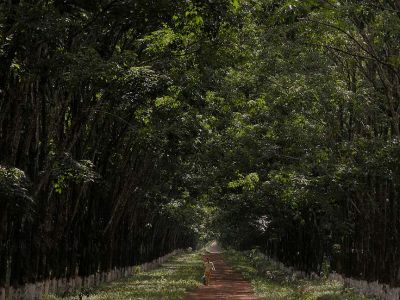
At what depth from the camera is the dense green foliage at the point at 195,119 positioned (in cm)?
1320

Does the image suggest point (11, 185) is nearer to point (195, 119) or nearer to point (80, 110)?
point (80, 110)

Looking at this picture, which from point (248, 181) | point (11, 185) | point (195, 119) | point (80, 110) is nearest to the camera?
point (11, 185)

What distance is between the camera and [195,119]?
79.1ft

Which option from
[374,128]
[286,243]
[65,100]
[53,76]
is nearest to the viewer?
[53,76]

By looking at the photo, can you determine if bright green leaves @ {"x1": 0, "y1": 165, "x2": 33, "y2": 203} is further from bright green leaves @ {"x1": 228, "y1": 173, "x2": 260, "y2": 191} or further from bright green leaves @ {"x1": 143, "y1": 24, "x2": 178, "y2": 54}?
bright green leaves @ {"x1": 228, "y1": 173, "x2": 260, "y2": 191}

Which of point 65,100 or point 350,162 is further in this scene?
point 350,162

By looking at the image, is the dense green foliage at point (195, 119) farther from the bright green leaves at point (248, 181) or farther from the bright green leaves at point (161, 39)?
the bright green leaves at point (248, 181)

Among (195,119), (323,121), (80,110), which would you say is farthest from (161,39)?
(323,121)

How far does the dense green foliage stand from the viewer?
13.2 metres

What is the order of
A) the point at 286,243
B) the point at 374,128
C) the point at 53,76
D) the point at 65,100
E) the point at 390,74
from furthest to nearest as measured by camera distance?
the point at 286,243, the point at 374,128, the point at 390,74, the point at 65,100, the point at 53,76

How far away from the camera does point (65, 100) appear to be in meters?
17.5

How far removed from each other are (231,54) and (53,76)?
7.59m

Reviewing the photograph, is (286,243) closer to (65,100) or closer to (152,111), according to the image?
(152,111)

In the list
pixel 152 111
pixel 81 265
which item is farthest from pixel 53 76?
pixel 81 265
